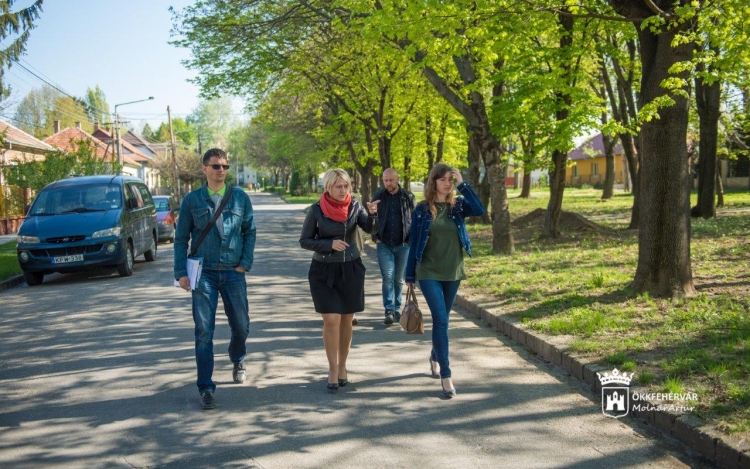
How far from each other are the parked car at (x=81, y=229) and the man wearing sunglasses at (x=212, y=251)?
900 centimetres

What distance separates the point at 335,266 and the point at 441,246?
931 millimetres

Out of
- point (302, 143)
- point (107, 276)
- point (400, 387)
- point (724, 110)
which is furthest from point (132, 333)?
point (302, 143)

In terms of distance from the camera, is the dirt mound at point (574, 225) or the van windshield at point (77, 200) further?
the dirt mound at point (574, 225)

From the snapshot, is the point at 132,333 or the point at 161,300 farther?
the point at 161,300

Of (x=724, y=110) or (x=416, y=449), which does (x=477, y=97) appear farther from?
(x=724, y=110)

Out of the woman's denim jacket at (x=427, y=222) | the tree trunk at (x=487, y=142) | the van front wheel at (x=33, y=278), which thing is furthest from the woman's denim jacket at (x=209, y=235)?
the tree trunk at (x=487, y=142)

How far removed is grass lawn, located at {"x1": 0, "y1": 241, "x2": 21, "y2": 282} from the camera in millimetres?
15077

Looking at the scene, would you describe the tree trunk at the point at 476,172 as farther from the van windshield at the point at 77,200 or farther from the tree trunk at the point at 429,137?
the van windshield at the point at 77,200

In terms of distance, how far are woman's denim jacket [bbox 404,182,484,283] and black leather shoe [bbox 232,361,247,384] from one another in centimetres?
172

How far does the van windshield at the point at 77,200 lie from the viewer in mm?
14891

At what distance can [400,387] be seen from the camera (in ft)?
20.5

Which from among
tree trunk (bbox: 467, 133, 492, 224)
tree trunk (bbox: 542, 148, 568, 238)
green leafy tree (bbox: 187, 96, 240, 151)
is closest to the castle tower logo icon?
tree trunk (bbox: 542, 148, 568, 238)

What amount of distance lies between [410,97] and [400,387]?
1884cm

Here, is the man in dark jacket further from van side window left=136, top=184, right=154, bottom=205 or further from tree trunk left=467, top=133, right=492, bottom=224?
tree trunk left=467, top=133, right=492, bottom=224
